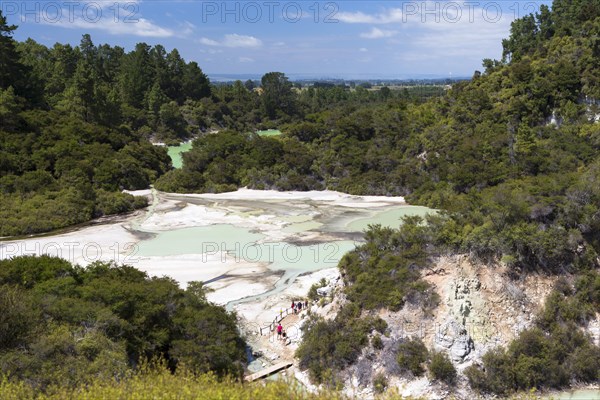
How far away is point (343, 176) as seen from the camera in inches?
1996

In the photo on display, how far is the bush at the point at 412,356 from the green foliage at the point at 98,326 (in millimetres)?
5479

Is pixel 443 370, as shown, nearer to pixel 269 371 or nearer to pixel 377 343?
pixel 377 343

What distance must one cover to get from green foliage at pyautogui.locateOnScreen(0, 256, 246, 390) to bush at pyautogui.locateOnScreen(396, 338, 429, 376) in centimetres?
548

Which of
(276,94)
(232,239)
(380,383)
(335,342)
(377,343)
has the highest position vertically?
(276,94)

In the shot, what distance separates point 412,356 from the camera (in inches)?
680

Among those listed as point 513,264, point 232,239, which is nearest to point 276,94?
point 232,239

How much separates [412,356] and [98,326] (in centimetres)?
1017

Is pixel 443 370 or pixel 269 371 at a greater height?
pixel 443 370

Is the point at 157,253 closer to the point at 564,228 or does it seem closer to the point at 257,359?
the point at 257,359

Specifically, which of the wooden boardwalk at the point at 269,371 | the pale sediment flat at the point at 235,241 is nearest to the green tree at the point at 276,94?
the pale sediment flat at the point at 235,241

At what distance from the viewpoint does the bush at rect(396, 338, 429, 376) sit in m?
17.1

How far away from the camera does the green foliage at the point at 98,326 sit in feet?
44.3

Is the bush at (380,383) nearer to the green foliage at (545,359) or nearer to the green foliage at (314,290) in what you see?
the green foliage at (545,359)

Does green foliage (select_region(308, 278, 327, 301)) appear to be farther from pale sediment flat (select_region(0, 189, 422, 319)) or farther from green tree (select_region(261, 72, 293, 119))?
green tree (select_region(261, 72, 293, 119))
